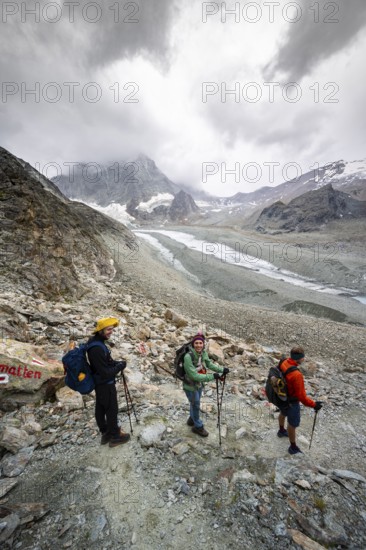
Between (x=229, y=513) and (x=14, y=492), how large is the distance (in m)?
3.53

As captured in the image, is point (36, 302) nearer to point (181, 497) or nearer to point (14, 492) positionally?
point (14, 492)

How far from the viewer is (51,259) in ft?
47.2

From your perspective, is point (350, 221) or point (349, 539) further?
point (350, 221)

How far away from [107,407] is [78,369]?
3.70 feet

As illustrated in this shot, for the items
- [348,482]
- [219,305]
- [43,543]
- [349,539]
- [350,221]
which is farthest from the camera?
[350,221]

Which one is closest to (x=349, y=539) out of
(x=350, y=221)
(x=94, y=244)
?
(x=94, y=244)

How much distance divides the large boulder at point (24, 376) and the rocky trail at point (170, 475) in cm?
4

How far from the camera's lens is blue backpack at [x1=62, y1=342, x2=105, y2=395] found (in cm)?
435

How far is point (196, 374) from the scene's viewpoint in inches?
195

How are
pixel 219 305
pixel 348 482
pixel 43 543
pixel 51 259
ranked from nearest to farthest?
pixel 43 543 → pixel 348 482 → pixel 51 259 → pixel 219 305

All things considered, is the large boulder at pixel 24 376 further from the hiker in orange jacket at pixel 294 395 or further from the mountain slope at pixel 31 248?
the mountain slope at pixel 31 248

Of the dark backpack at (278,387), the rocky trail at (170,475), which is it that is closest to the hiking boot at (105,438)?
the rocky trail at (170,475)

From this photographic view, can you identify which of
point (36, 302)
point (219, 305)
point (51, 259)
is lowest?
point (219, 305)

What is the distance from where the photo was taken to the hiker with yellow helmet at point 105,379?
4477 mm
